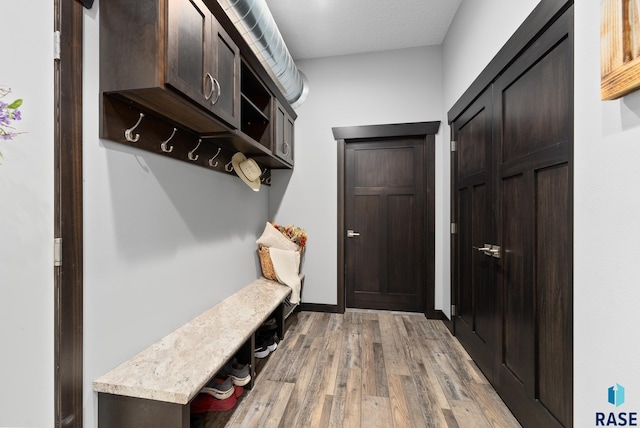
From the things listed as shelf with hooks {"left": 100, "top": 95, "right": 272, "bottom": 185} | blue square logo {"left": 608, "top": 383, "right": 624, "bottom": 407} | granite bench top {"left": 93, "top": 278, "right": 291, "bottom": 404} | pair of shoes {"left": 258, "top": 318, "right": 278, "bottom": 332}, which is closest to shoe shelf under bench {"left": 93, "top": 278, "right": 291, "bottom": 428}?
granite bench top {"left": 93, "top": 278, "right": 291, "bottom": 404}

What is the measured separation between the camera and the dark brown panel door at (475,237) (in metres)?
1.93

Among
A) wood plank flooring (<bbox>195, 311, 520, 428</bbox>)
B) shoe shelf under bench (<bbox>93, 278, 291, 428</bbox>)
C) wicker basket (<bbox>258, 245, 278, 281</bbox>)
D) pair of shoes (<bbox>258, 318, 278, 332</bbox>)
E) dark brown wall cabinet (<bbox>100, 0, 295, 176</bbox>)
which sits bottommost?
wood plank flooring (<bbox>195, 311, 520, 428</bbox>)

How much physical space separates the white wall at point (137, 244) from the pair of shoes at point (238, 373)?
16.8 inches

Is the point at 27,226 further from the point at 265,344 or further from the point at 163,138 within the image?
the point at 265,344

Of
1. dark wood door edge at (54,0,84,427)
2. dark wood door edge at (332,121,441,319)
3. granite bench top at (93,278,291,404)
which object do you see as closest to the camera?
dark wood door edge at (54,0,84,427)

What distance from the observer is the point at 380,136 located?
124 inches

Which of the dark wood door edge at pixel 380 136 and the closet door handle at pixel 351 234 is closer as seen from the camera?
the dark wood door edge at pixel 380 136

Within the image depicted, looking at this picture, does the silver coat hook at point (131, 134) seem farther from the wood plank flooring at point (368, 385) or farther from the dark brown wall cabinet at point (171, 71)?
the wood plank flooring at point (368, 385)

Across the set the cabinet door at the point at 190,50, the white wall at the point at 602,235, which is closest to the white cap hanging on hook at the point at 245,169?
the cabinet door at the point at 190,50

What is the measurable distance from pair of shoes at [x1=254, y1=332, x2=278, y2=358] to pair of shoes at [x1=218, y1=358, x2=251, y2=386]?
36cm

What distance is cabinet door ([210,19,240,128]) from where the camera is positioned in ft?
4.91

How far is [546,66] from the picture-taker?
4.46ft

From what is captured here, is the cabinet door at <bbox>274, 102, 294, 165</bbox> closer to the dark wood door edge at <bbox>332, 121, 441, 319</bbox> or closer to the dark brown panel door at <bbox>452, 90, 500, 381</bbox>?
the dark wood door edge at <bbox>332, 121, 441, 319</bbox>

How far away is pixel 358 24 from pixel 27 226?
292cm
